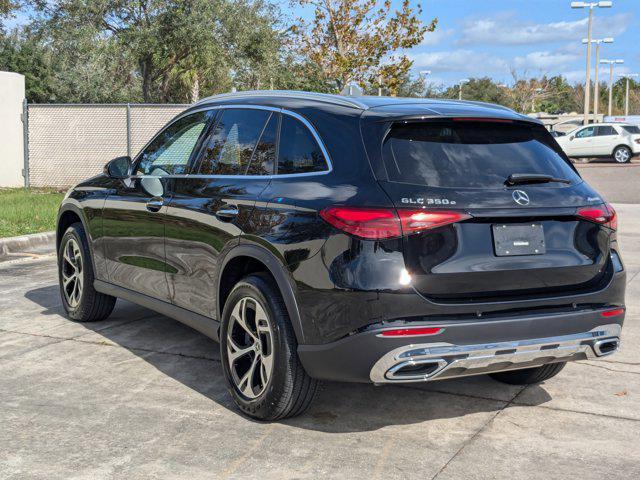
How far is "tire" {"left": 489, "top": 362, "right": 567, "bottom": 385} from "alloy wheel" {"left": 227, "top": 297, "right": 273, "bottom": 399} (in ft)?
5.30

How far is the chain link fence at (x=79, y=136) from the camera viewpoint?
1881cm

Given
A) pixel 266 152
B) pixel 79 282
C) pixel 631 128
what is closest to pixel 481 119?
pixel 266 152

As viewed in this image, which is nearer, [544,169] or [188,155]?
[544,169]

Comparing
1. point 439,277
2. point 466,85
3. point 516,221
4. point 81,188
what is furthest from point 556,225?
point 466,85

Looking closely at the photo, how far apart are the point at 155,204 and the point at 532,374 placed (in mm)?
2533

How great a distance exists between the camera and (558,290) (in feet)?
14.2

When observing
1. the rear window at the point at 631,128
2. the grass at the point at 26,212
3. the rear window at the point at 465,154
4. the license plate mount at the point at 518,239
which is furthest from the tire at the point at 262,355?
the rear window at the point at 631,128

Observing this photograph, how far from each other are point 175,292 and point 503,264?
88.8 inches

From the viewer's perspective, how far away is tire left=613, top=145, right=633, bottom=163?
37.2 m

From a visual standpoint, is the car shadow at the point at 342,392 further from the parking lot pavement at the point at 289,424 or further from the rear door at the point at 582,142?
the rear door at the point at 582,142

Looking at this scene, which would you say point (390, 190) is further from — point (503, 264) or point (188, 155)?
point (188, 155)

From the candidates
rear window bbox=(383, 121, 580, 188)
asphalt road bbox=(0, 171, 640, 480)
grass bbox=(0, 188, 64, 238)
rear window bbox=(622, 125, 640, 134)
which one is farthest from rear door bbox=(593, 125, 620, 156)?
rear window bbox=(383, 121, 580, 188)

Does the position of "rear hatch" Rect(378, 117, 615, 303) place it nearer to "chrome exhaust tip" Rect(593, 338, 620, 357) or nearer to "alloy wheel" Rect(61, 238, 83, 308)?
"chrome exhaust tip" Rect(593, 338, 620, 357)

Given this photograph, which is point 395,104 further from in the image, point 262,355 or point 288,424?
point 288,424
